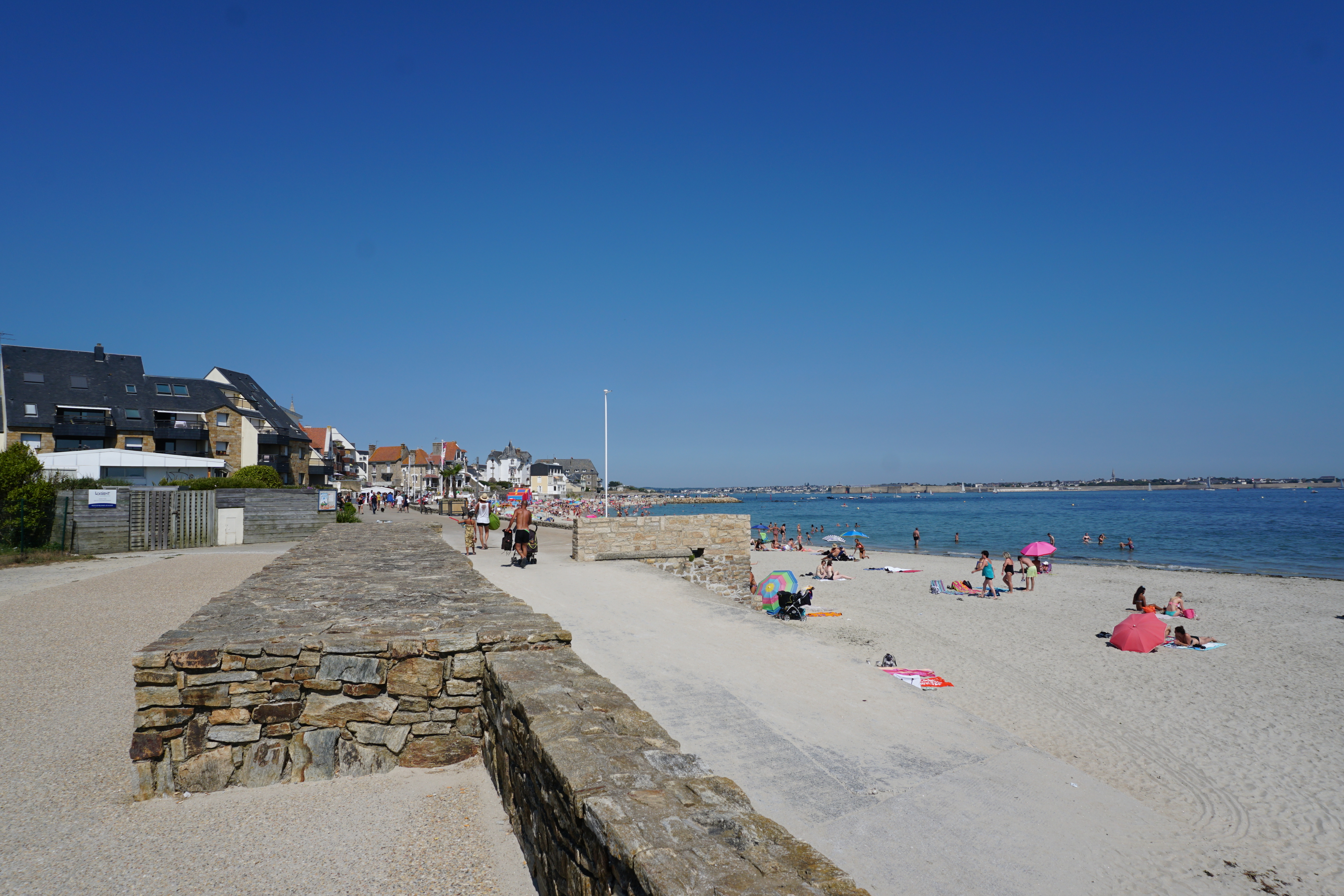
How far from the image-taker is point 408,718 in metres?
4.75

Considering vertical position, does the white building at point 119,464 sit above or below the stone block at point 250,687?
above

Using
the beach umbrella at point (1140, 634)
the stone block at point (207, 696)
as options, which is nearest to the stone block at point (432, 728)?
the stone block at point (207, 696)

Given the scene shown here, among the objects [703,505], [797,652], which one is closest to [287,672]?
[797,652]

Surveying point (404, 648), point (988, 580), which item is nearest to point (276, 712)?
point (404, 648)

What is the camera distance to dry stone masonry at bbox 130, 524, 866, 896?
236 centimetres

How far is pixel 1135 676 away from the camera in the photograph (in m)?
12.4

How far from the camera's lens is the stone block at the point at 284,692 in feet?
14.6

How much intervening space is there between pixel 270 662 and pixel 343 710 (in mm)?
561

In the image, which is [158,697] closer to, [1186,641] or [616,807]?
[616,807]

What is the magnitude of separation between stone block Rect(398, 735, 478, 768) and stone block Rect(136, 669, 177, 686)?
1462mm

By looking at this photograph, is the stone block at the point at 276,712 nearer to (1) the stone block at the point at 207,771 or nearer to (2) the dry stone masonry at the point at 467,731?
(2) the dry stone masonry at the point at 467,731

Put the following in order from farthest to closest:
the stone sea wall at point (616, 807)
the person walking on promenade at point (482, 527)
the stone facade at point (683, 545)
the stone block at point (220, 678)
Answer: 1. the person walking on promenade at point (482, 527)
2. the stone facade at point (683, 545)
3. the stone block at point (220, 678)
4. the stone sea wall at point (616, 807)

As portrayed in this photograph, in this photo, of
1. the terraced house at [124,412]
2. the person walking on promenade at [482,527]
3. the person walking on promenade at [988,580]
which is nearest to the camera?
the person walking on promenade at [482,527]

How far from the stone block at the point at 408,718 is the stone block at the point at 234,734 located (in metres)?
0.81
